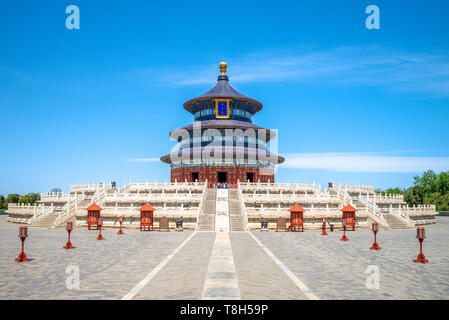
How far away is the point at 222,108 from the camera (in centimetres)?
6481

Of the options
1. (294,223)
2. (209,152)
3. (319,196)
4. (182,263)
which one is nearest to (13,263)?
(182,263)

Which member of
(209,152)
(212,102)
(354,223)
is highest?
(212,102)

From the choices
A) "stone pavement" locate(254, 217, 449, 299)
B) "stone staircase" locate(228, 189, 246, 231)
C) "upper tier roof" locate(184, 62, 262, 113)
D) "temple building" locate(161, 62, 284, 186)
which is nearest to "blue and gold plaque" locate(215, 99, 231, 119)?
"temple building" locate(161, 62, 284, 186)

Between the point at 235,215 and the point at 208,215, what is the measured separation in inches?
101

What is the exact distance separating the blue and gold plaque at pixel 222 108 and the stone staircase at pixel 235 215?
23.6 metres

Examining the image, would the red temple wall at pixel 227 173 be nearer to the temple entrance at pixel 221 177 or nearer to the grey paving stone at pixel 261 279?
the temple entrance at pixel 221 177

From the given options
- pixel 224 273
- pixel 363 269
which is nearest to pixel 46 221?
pixel 224 273

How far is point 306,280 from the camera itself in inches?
485

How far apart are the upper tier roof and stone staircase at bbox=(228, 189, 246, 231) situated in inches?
1007

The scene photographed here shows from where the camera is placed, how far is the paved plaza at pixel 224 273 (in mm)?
10672

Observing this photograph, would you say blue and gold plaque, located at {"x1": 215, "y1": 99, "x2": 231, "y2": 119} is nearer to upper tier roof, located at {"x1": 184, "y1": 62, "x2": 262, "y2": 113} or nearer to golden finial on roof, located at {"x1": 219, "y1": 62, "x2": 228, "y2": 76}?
upper tier roof, located at {"x1": 184, "y1": 62, "x2": 262, "y2": 113}
